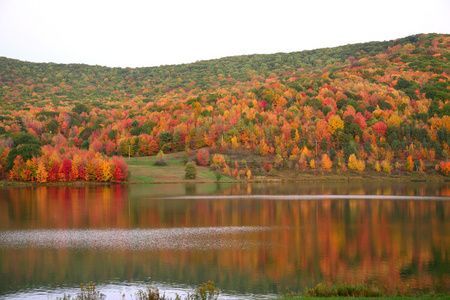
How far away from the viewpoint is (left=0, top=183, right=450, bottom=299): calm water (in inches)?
918

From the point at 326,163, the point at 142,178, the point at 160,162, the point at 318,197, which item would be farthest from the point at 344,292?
the point at 160,162

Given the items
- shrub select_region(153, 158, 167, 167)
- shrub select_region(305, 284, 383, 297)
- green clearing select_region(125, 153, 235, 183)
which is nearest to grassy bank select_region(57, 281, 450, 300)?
shrub select_region(305, 284, 383, 297)

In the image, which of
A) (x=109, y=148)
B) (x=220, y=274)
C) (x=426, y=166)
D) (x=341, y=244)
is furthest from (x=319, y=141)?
(x=220, y=274)

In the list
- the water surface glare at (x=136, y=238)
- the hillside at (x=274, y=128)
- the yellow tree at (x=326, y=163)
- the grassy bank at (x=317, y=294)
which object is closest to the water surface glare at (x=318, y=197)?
the water surface glare at (x=136, y=238)

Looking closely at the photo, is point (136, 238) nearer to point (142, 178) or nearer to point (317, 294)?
point (317, 294)

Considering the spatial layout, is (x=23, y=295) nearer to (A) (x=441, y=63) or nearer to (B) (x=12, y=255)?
(B) (x=12, y=255)

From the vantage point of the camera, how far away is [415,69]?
529ft

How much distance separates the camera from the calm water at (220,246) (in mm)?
23312

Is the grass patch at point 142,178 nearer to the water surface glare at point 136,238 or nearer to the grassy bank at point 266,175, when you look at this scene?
the grassy bank at point 266,175

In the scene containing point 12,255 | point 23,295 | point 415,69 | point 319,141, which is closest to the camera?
point 23,295

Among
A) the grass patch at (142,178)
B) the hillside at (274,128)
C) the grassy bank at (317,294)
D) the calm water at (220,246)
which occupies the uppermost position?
the hillside at (274,128)

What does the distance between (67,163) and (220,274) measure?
74.8 meters

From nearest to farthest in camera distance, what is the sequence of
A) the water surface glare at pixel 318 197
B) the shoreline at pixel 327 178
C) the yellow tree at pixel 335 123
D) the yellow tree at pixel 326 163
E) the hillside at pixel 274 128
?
1. the water surface glare at pixel 318 197
2. the shoreline at pixel 327 178
3. the hillside at pixel 274 128
4. the yellow tree at pixel 326 163
5. the yellow tree at pixel 335 123

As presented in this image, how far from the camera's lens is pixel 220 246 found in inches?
1256
